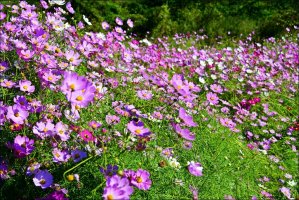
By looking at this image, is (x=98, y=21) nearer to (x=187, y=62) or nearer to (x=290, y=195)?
(x=187, y=62)

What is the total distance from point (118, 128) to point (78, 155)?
603 millimetres

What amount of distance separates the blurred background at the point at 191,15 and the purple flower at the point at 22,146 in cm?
411

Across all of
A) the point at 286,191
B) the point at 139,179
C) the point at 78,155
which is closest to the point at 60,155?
the point at 78,155

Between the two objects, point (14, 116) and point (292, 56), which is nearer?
point (14, 116)

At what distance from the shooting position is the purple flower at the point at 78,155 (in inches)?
56.6

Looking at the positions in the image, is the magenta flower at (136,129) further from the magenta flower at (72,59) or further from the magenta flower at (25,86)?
the magenta flower at (72,59)

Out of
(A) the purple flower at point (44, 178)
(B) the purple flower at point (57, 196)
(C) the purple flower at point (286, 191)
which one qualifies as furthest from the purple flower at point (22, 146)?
(C) the purple flower at point (286, 191)

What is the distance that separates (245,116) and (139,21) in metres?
3.42

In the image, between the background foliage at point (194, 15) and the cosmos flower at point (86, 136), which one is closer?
the cosmos flower at point (86, 136)

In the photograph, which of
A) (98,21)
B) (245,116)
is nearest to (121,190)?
(245,116)

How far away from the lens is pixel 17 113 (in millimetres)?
1553

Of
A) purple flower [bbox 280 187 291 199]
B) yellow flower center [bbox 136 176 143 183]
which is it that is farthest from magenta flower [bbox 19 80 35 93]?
purple flower [bbox 280 187 291 199]

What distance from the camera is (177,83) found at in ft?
5.45

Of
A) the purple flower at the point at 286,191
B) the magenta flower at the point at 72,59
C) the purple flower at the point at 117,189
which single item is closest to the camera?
the purple flower at the point at 117,189
